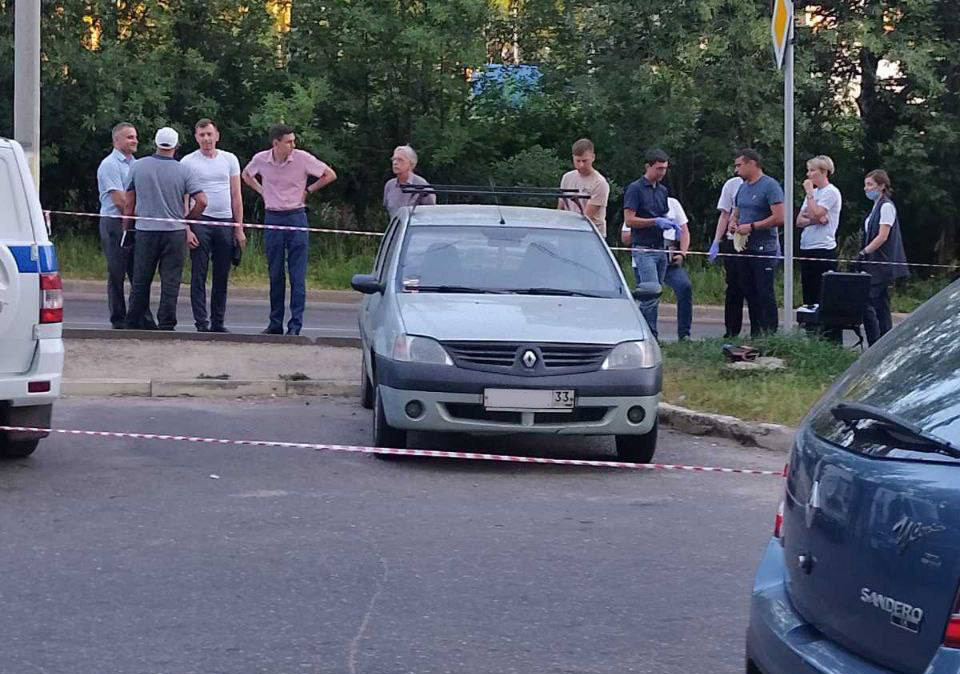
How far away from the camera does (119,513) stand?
24.5 feet

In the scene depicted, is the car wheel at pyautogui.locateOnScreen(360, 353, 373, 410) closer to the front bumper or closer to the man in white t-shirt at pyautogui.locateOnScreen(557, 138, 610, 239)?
the man in white t-shirt at pyautogui.locateOnScreen(557, 138, 610, 239)

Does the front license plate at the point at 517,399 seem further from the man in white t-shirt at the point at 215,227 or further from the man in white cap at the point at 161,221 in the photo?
the man in white t-shirt at the point at 215,227

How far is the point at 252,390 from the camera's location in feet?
38.5

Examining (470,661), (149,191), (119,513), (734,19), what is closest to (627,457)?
(119,513)

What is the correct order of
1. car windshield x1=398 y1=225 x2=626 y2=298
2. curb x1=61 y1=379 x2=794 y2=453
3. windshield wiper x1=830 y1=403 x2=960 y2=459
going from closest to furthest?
windshield wiper x1=830 y1=403 x2=960 y2=459 < car windshield x1=398 y1=225 x2=626 y2=298 < curb x1=61 y1=379 x2=794 y2=453

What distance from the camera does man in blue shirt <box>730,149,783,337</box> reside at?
45.6 ft

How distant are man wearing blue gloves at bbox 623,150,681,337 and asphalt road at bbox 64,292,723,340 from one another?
6.05 ft

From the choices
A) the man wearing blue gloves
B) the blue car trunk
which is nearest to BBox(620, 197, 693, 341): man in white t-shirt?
the man wearing blue gloves

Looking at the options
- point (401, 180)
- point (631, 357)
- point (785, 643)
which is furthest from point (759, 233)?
point (785, 643)

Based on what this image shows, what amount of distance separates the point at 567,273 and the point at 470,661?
4905mm

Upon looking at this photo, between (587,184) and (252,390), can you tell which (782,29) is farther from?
(252,390)

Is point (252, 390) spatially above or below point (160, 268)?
below

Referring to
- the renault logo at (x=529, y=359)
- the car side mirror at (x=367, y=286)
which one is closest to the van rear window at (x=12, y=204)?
the car side mirror at (x=367, y=286)

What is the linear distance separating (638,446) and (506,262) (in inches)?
59.9
